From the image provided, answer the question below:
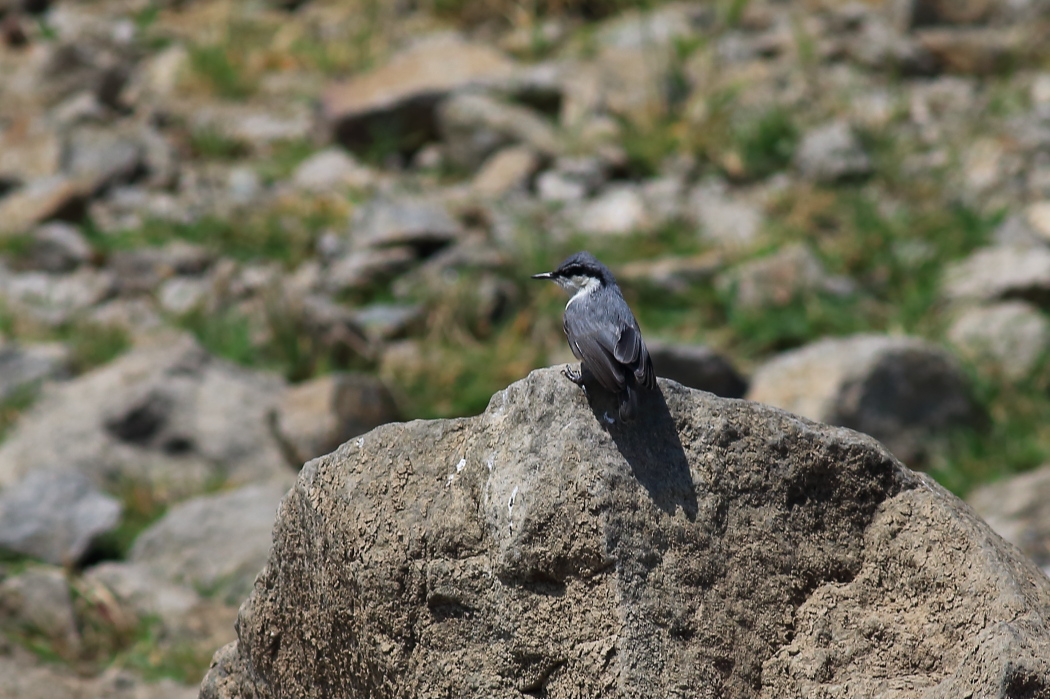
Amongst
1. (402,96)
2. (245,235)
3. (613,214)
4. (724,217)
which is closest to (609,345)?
(613,214)

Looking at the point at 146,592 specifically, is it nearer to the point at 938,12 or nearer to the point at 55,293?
the point at 55,293

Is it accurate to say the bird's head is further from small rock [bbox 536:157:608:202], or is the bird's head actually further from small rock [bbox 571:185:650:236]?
small rock [bbox 536:157:608:202]

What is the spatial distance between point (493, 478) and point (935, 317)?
579cm

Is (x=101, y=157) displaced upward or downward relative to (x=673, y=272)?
upward

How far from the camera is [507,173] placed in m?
9.31

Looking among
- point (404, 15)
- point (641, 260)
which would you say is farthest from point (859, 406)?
point (404, 15)

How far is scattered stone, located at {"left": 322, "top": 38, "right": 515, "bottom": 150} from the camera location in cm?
1005

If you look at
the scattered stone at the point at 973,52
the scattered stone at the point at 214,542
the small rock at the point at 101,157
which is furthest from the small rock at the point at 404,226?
the scattered stone at the point at 973,52

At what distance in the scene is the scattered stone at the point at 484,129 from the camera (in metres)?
9.62

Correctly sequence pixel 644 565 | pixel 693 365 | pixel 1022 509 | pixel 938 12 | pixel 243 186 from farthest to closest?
pixel 938 12 → pixel 243 186 → pixel 693 365 → pixel 1022 509 → pixel 644 565

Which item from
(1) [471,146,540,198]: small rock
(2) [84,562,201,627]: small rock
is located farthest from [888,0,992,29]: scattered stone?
(2) [84,562,201,627]: small rock

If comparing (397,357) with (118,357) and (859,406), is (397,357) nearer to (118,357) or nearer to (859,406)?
(118,357)

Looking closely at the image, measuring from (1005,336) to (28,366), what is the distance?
624 cm

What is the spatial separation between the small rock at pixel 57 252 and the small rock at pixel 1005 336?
20.6 ft
